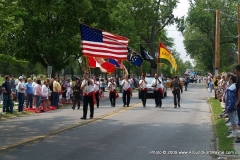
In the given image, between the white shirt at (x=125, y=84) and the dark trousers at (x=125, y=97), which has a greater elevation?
the white shirt at (x=125, y=84)

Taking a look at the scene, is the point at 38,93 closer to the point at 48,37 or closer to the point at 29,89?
the point at 29,89

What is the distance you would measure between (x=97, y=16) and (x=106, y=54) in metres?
19.7

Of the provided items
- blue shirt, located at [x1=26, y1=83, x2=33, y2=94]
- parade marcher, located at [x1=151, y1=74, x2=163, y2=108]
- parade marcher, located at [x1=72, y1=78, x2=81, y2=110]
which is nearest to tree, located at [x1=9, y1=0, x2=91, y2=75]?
parade marcher, located at [x1=72, y1=78, x2=81, y2=110]

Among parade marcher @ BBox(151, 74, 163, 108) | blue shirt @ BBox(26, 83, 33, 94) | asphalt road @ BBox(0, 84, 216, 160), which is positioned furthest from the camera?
parade marcher @ BBox(151, 74, 163, 108)

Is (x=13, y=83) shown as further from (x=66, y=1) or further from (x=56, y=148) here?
(x=56, y=148)

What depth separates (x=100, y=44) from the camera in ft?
60.7

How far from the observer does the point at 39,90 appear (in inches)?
955

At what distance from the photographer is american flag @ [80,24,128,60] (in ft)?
58.5

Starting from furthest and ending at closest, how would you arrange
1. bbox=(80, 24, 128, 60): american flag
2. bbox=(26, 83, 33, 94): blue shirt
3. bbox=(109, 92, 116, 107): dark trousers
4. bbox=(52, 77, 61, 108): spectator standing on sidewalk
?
bbox=(52, 77, 61, 108): spectator standing on sidewalk → bbox=(109, 92, 116, 107): dark trousers → bbox=(26, 83, 33, 94): blue shirt → bbox=(80, 24, 128, 60): american flag

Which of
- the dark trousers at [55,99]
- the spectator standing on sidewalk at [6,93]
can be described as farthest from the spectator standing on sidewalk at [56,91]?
the spectator standing on sidewalk at [6,93]

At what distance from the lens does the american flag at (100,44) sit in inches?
703

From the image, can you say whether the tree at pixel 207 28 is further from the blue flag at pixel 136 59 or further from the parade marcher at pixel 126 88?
the parade marcher at pixel 126 88

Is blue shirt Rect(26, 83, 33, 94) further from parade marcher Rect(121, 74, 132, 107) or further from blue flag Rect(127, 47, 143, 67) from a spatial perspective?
blue flag Rect(127, 47, 143, 67)

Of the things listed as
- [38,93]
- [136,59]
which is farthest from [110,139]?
[136,59]
